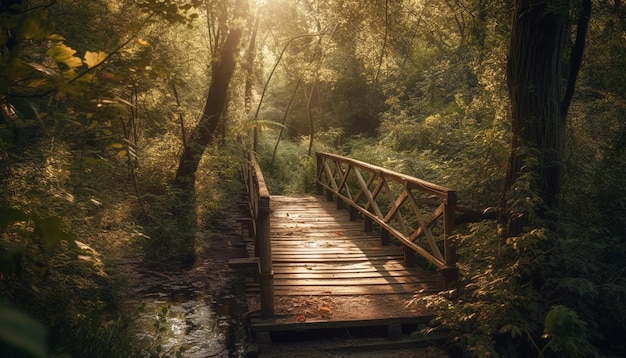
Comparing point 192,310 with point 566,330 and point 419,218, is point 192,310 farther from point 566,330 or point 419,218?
point 566,330

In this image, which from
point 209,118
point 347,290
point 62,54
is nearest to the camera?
point 62,54

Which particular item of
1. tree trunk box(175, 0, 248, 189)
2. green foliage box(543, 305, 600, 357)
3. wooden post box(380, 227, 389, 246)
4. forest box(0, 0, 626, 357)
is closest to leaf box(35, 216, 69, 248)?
forest box(0, 0, 626, 357)

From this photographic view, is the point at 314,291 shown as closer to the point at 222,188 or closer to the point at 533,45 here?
the point at 533,45

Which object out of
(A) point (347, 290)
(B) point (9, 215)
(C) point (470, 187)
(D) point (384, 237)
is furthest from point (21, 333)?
(D) point (384, 237)

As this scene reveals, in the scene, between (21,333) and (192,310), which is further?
(192,310)

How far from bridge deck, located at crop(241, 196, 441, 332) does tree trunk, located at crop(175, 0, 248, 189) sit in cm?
214

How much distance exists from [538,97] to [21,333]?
15.3 ft

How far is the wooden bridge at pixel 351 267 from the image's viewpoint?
197 inches

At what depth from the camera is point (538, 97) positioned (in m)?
4.41

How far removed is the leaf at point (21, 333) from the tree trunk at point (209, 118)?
30.2 ft

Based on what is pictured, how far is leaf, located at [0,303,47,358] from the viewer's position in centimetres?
59

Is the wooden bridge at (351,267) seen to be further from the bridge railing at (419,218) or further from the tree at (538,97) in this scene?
the tree at (538,97)

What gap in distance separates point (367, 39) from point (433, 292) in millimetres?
7404

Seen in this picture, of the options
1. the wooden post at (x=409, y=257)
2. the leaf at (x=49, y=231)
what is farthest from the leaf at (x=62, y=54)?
the wooden post at (x=409, y=257)
